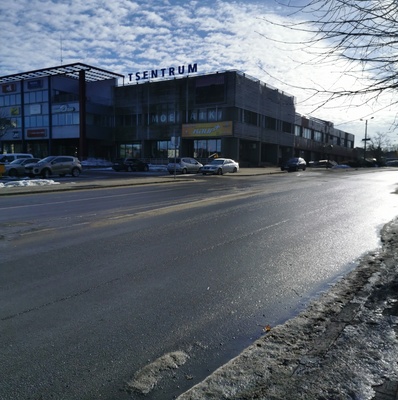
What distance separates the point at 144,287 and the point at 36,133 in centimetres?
5969

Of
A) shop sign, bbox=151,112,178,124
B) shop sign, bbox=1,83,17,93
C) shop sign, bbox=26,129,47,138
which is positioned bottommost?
shop sign, bbox=26,129,47,138

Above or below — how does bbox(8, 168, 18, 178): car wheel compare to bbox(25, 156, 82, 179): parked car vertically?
below

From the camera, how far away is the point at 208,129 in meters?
50.0

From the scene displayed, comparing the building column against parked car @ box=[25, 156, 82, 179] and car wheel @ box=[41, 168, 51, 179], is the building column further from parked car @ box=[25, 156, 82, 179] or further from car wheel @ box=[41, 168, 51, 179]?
car wheel @ box=[41, 168, 51, 179]

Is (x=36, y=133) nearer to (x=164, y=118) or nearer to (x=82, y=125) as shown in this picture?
(x=82, y=125)

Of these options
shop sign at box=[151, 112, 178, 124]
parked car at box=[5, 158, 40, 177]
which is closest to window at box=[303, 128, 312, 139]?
shop sign at box=[151, 112, 178, 124]

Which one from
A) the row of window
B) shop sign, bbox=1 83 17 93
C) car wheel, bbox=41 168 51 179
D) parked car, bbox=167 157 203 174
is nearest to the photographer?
car wheel, bbox=41 168 51 179

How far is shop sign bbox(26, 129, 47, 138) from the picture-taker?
190ft

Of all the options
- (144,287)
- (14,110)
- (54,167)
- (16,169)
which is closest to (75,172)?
(54,167)

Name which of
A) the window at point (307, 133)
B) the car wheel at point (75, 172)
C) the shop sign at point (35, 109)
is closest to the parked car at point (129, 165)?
the car wheel at point (75, 172)

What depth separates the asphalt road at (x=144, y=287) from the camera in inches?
127

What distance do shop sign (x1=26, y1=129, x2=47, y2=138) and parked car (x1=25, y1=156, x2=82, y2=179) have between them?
102 feet

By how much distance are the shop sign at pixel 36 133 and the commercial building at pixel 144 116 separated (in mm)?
149

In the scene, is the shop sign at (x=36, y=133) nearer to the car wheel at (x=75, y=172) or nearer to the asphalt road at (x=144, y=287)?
the car wheel at (x=75, y=172)
